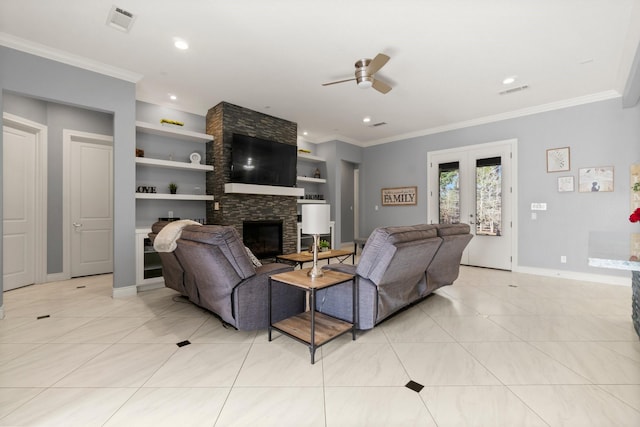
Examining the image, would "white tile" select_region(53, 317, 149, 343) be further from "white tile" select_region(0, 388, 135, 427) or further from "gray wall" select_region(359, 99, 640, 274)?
"gray wall" select_region(359, 99, 640, 274)

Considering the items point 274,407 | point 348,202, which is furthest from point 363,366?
point 348,202

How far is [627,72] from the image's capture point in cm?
348

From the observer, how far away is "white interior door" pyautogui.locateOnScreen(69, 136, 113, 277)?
460 cm

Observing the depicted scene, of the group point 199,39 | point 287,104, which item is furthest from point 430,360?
point 287,104

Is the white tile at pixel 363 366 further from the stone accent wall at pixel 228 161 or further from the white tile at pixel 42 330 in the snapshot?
the stone accent wall at pixel 228 161

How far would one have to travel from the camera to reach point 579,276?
4453 millimetres

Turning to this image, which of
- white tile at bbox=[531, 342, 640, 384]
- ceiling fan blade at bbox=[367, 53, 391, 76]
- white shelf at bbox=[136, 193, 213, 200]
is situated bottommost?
white tile at bbox=[531, 342, 640, 384]

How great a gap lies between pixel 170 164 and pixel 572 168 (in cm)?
637

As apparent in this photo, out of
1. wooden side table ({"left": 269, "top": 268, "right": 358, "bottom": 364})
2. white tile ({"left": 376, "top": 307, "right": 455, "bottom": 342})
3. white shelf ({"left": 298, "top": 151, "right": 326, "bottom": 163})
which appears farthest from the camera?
white shelf ({"left": 298, "top": 151, "right": 326, "bottom": 163})

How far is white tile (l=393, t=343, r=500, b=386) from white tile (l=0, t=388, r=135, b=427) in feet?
5.94

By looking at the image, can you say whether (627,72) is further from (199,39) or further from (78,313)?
(78,313)

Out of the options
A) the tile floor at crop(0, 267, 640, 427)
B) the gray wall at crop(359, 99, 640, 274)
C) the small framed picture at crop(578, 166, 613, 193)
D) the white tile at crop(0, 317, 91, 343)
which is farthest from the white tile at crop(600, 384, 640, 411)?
the white tile at crop(0, 317, 91, 343)

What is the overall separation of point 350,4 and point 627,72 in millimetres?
3665

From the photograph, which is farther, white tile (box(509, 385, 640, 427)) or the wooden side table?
the wooden side table
